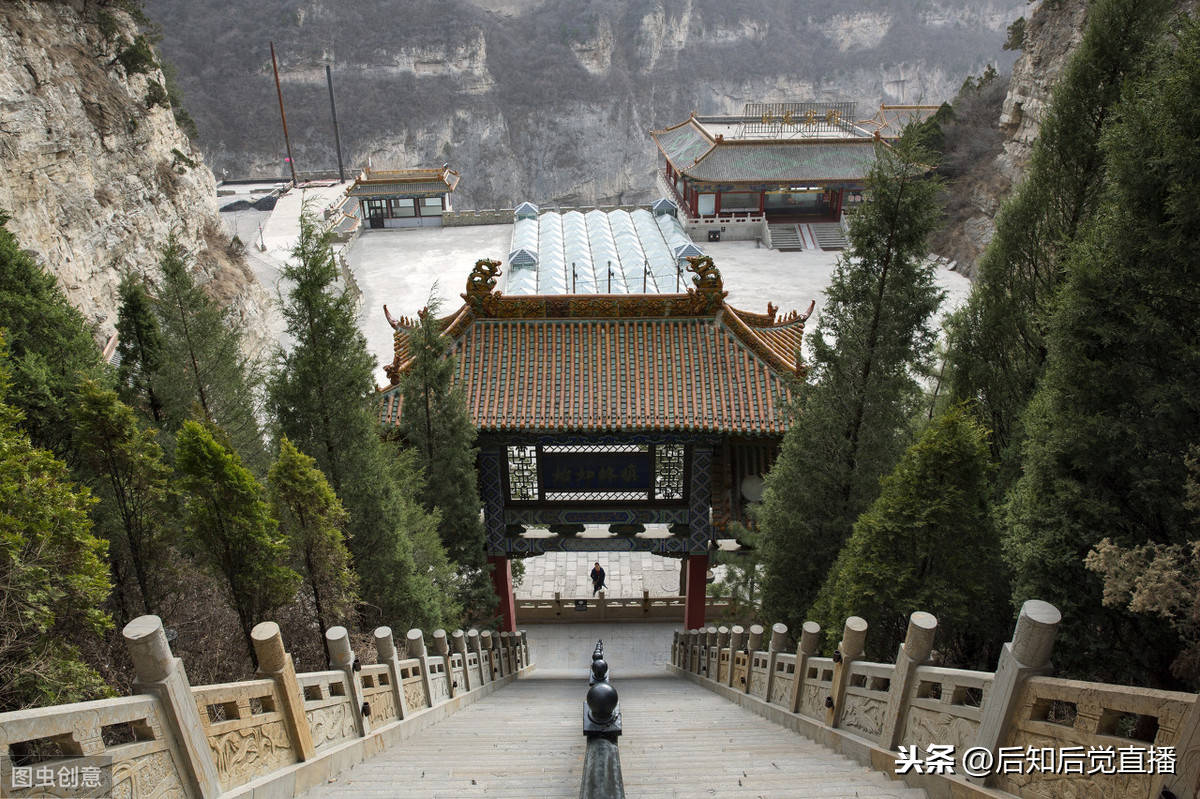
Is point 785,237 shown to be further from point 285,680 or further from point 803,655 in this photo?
point 285,680

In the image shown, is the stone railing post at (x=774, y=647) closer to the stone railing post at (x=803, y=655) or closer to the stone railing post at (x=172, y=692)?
the stone railing post at (x=803, y=655)

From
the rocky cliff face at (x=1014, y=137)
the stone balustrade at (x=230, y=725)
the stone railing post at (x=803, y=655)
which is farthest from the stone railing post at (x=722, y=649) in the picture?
the rocky cliff face at (x=1014, y=137)

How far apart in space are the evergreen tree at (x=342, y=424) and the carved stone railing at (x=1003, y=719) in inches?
165

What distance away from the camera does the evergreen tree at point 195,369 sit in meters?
8.44

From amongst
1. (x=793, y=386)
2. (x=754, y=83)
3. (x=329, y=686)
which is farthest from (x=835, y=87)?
(x=329, y=686)

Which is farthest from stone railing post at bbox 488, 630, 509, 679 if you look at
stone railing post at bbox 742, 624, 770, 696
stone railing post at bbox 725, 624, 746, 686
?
stone railing post at bbox 742, 624, 770, 696

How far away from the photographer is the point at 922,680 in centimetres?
462

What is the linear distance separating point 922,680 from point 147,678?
4554mm

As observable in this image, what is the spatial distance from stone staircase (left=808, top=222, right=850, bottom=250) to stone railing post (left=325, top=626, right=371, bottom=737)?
3280 centimetres

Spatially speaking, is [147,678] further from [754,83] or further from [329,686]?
[754,83]

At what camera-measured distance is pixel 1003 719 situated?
3.87m

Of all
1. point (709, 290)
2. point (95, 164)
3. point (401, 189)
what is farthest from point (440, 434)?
point (401, 189)

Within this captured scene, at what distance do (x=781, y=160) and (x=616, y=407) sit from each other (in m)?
29.0

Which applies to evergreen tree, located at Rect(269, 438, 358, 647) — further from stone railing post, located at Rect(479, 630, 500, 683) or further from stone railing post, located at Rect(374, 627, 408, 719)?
stone railing post, located at Rect(479, 630, 500, 683)
